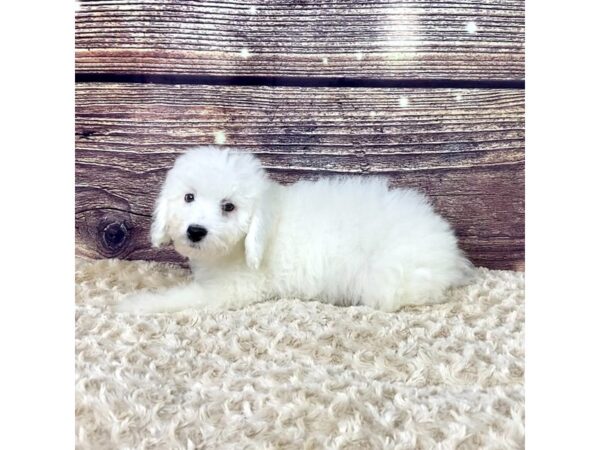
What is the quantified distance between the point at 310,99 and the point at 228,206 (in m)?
0.34

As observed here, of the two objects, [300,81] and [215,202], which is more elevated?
[300,81]

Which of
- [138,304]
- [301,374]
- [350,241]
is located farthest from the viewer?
[350,241]

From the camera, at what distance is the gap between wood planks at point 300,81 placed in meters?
1.36

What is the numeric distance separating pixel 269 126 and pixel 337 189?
0.24 m

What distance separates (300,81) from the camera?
1.45 metres

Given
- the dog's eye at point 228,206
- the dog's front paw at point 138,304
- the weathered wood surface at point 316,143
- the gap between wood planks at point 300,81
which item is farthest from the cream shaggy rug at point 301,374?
the gap between wood planks at point 300,81

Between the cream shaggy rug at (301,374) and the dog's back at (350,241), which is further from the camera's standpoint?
the dog's back at (350,241)

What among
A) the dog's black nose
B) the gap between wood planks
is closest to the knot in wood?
the dog's black nose

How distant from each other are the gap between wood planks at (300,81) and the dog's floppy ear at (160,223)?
0.95ft

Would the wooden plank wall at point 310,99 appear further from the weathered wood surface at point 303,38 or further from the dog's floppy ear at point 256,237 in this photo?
the dog's floppy ear at point 256,237

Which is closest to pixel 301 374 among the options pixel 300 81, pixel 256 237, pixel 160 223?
pixel 256 237

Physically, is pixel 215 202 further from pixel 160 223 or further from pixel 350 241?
pixel 350 241

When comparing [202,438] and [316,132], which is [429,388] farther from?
[316,132]

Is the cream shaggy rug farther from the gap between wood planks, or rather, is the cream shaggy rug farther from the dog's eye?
the gap between wood planks
